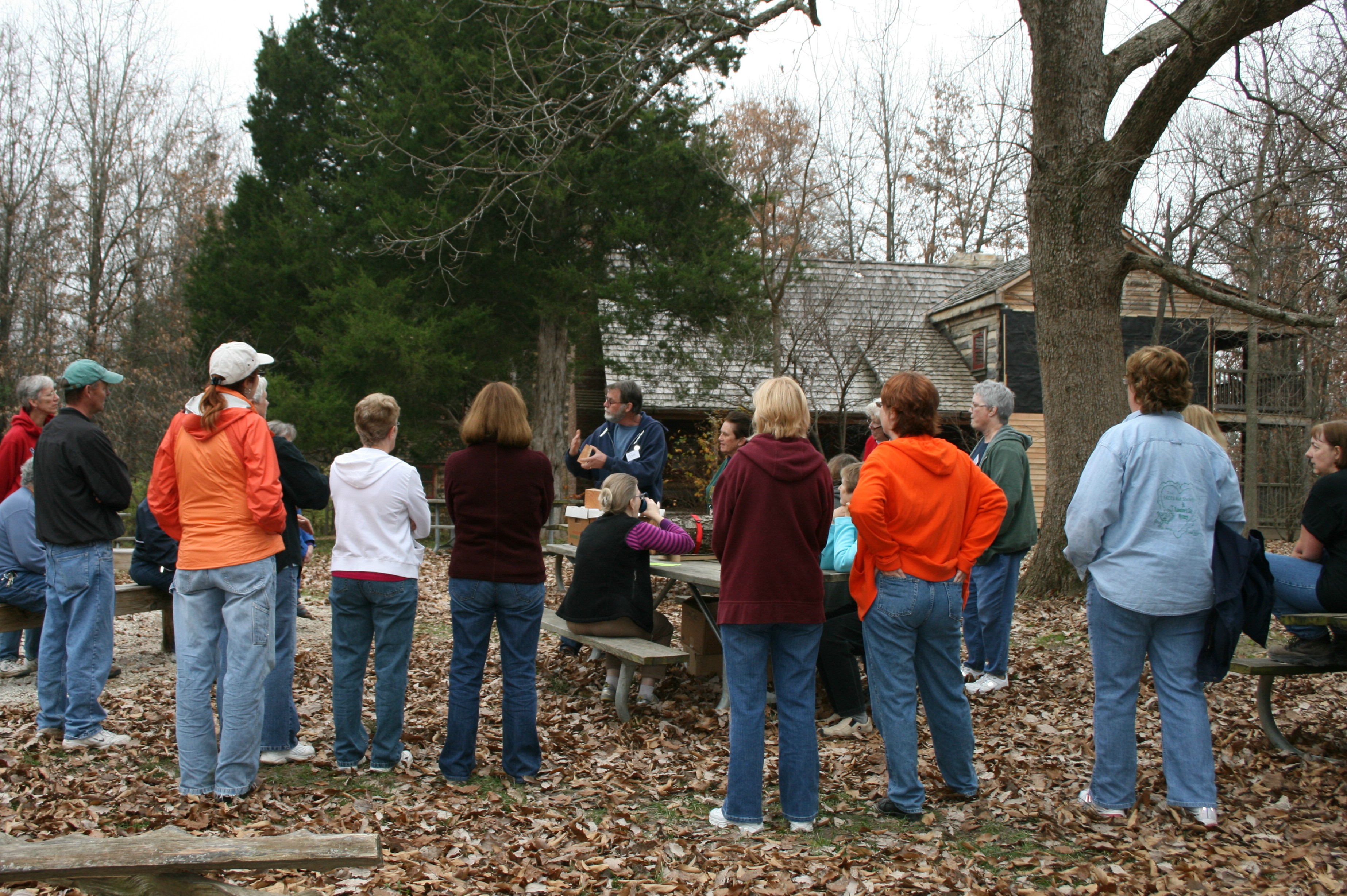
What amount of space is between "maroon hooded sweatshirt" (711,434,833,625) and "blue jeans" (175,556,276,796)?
2.10m

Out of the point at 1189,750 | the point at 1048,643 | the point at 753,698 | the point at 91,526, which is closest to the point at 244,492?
the point at 91,526

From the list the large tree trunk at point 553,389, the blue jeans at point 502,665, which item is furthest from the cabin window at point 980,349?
the blue jeans at point 502,665

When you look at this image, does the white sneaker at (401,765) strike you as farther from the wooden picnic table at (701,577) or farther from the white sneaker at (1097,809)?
the white sneaker at (1097,809)

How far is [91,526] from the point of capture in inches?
211

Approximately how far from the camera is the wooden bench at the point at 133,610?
6.36 metres

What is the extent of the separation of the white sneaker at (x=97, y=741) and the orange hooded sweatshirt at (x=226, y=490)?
61.9 inches

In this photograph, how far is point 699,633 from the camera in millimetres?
6500

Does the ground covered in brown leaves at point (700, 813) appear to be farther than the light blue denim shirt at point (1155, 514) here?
No

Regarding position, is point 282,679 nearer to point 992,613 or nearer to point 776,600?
point 776,600

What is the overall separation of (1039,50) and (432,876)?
347 inches

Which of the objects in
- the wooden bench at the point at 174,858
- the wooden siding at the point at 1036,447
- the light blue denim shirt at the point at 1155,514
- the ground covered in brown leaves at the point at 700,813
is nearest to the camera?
the wooden bench at the point at 174,858

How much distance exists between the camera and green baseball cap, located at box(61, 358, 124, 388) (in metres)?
5.31

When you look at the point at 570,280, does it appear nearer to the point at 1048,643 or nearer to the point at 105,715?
the point at 1048,643

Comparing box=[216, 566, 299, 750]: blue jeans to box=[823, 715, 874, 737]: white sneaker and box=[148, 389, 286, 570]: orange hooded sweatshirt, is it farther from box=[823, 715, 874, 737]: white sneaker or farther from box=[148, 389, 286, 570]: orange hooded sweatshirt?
box=[823, 715, 874, 737]: white sneaker
